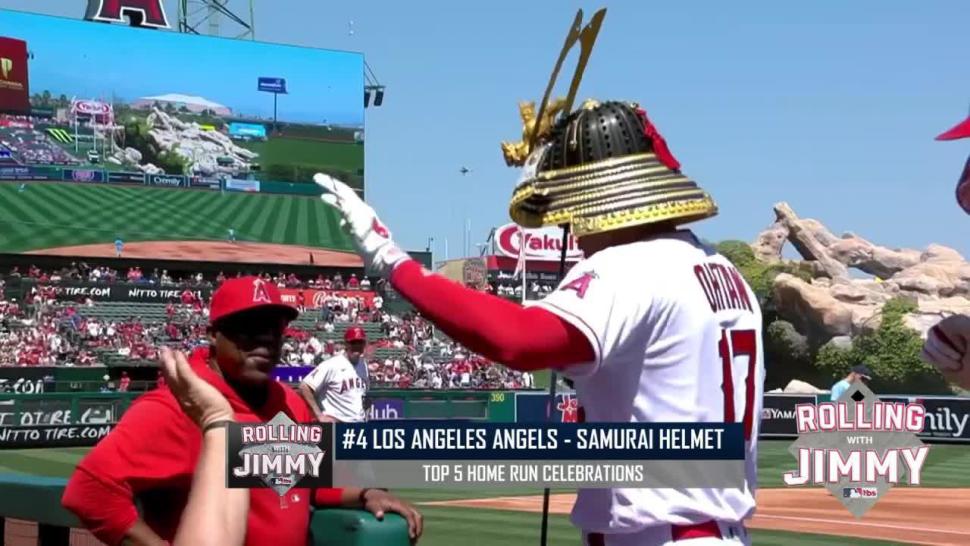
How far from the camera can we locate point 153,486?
345 cm

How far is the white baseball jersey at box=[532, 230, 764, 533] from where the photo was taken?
2531 mm

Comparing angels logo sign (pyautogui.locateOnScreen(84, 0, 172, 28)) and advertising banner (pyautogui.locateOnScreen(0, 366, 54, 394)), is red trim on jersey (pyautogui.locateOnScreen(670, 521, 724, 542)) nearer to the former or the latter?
advertising banner (pyautogui.locateOnScreen(0, 366, 54, 394))

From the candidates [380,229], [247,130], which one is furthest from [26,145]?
[380,229]

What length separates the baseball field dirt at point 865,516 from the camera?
459 inches

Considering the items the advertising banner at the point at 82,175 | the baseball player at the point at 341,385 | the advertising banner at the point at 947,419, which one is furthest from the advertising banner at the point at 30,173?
the baseball player at the point at 341,385

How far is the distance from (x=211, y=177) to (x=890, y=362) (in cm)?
2628

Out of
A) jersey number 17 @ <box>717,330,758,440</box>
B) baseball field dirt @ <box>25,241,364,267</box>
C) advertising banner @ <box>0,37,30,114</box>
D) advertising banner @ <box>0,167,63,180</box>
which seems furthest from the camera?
baseball field dirt @ <box>25,241,364,267</box>

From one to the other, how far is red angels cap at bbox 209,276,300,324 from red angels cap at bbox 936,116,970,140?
2.00 m

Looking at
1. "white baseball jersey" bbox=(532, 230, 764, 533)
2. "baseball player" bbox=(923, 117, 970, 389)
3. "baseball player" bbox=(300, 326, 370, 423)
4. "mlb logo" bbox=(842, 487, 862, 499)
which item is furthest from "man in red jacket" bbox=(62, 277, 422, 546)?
"mlb logo" bbox=(842, 487, 862, 499)

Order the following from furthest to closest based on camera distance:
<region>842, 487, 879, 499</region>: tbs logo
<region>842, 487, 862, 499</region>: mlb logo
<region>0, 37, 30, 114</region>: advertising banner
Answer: <region>0, 37, 30, 114</region>: advertising banner
<region>842, 487, 862, 499</region>: mlb logo
<region>842, 487, 879, 499</region>: tbs logo

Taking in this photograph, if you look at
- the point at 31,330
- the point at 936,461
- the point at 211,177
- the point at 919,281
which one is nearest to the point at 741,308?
the point at 936,461

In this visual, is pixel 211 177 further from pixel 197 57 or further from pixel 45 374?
pixel 45 374

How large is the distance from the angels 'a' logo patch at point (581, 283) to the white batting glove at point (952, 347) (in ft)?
3.13

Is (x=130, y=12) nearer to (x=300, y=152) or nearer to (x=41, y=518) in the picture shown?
(x=300, y=152)
